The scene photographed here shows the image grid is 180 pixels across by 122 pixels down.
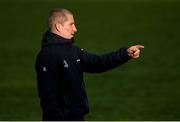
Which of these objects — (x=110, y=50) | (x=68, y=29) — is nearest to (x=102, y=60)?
(x=68, y=29)

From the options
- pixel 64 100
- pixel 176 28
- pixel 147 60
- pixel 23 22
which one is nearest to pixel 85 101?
pixel 64 100

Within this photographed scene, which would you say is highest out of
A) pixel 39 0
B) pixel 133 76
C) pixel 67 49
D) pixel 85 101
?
pixel 67 49

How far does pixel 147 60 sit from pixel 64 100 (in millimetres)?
12233

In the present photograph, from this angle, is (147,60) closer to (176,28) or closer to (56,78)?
(176,28)

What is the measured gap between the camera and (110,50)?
2222 centimetres

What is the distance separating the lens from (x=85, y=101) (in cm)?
791

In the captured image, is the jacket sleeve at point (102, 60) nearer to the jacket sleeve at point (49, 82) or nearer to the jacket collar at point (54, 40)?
the jacket collar at point (54, 40)

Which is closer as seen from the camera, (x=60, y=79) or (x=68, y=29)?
(x=60, y=79)

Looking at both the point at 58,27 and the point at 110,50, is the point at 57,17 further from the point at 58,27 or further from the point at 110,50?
the point at 110,50

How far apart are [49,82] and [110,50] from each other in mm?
14480

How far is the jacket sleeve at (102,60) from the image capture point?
8.00 meters

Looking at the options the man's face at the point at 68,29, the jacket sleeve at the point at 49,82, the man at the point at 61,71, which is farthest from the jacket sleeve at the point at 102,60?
the jacket sleeve at the point at 49,82

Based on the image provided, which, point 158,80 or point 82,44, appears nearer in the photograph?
point 158,80

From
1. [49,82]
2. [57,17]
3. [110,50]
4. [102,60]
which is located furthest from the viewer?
[110,50]
